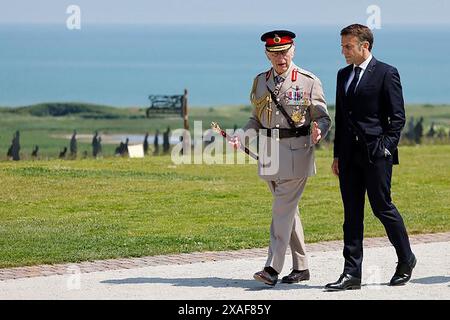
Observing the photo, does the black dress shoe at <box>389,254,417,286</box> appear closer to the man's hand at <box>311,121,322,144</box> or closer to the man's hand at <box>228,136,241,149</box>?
the man's hand at <box>311,121,322,144</box>

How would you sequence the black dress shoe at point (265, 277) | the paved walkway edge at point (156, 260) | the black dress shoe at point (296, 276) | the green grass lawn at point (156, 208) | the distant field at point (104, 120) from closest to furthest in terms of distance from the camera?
the black dress shoe at point (265, 277) → the black dress shoe at point (296, 276) → the paved walkway edge at point (156, 260) → the green grass lawn at point (156, 208) → the distant field at point (104, 120)

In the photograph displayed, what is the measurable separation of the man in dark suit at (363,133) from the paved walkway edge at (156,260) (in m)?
1.78

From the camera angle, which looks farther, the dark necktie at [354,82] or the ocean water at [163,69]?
the ocean water at [163,69]

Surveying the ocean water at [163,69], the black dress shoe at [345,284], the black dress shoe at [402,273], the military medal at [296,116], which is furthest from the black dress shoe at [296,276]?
the ocean water at [163,69]

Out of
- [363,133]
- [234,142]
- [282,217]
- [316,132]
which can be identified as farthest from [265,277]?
[363,133]

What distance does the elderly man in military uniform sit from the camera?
10312mm

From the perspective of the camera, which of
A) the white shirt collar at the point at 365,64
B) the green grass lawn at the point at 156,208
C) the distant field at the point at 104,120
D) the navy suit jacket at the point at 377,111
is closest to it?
the navy suit jacket at the point at 377,111

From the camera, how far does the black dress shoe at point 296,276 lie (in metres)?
10.5

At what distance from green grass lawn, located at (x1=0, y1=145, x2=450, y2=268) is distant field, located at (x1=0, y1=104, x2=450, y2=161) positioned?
75.2ft

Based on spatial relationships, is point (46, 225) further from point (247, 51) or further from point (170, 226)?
point (247, 51)

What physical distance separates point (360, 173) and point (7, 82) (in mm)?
113662

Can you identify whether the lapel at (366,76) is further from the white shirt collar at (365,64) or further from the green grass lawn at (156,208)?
the green grass lawn at (156,208)

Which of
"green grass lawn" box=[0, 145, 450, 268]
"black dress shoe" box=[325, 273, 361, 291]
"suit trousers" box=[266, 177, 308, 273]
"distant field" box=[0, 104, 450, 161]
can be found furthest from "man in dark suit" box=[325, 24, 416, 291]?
"distant field" box=[0, 104, 450, 161]

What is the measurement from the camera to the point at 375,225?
13.9 m
